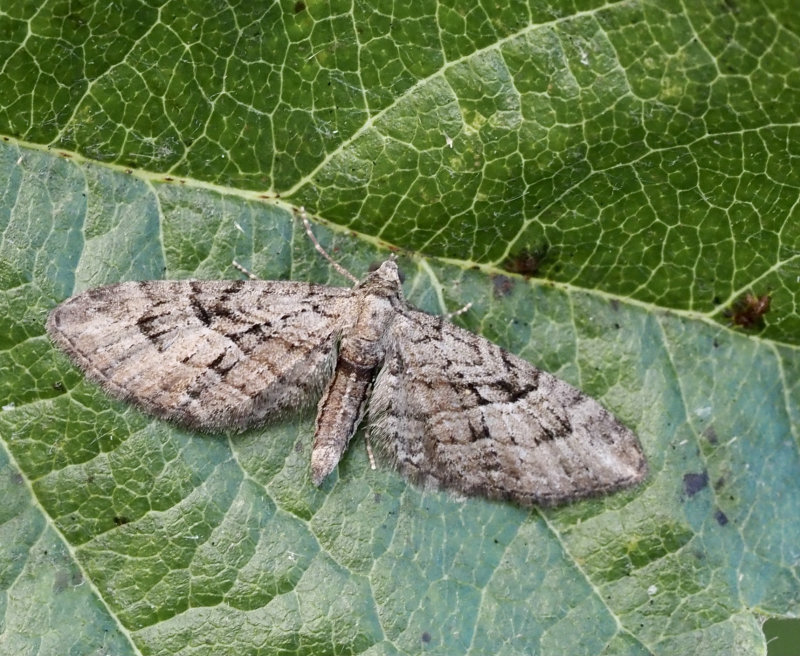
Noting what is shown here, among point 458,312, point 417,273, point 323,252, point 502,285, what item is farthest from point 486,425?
point 323,252

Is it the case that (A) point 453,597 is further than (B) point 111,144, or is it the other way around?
(A) point 453,597

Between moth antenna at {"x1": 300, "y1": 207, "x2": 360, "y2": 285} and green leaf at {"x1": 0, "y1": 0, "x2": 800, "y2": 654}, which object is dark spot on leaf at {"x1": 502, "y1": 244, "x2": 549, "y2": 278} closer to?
→ green leaf at {"x1": 0, "y1": 0, "x2": 800, "y2": 654}

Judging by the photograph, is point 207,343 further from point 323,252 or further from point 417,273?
point 417,273

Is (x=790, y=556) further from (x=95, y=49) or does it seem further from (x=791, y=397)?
(x=95, y=49)

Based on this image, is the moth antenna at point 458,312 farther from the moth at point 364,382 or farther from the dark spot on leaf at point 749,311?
the dark spot on leaf at point 749,311

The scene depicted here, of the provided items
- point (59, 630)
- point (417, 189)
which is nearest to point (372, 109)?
point (417, 189)

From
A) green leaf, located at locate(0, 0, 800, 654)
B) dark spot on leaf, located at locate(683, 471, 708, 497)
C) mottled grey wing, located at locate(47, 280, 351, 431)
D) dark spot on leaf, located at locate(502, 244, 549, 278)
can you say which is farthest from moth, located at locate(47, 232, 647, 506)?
dark spot on leaf, located at locate(502, 244, 549, 278)
